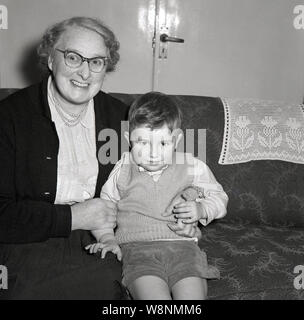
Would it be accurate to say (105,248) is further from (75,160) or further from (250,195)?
(250,195)

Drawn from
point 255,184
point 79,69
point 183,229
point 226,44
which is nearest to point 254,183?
point 255,184

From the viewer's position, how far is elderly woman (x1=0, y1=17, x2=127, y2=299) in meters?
1.43

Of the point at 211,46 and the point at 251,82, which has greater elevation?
the point at 211,46

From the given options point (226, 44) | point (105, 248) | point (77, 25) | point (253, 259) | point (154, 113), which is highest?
point (226, 44)

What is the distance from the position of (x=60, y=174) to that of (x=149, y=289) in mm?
589

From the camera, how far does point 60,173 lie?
166 cm

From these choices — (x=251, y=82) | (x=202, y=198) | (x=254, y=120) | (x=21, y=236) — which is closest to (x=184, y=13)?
(x=251, y=82)

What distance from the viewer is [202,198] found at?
1652 millimetres

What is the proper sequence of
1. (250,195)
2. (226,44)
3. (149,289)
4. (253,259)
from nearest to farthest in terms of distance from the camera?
(149,289) < (253,259) < (250,195) < (226,44)

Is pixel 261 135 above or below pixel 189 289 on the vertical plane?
above

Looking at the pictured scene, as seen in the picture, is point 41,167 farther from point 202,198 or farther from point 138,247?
point 202,198

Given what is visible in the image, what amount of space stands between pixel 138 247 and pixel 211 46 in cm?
262

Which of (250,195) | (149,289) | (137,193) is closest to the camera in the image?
(149,289)

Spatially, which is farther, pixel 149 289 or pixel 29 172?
pixel 29 172
